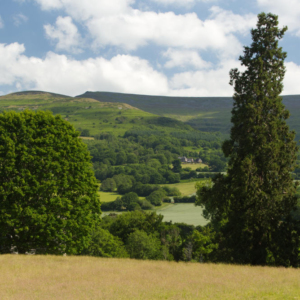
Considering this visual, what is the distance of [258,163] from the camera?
27.3m

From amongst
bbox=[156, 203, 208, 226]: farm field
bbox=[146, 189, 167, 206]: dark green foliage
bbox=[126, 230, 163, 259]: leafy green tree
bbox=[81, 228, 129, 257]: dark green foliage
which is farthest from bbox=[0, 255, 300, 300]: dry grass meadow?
bbox=[146, 189, 167, 206]: dark green foliage

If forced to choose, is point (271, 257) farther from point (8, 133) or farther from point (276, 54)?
point (8, 133)

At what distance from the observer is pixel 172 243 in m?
78.1

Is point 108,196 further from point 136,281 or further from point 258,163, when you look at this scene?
point 136,281

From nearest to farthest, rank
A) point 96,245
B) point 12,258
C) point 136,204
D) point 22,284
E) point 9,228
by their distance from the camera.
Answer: point 22,284 → point 12,258 → point 9,228 → point 96,245 → point 136,204

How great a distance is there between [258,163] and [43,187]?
17.6 metres

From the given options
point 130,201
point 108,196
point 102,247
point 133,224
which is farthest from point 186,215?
point 108,196

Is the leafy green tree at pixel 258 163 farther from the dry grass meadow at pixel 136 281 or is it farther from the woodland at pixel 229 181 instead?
the dry grass meadow at pixel 136 281

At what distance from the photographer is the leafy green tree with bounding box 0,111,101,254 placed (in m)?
29.3

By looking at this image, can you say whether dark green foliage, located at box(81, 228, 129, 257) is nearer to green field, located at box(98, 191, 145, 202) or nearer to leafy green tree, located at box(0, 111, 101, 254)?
leafy green tree, located at box(0, 111, 101, 254)

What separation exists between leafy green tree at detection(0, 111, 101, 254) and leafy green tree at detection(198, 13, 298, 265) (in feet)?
38.1

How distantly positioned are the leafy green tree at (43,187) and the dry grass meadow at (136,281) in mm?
4717

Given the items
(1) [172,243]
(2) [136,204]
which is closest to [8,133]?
(1) [172,243]

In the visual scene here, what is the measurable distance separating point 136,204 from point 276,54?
410 feet
